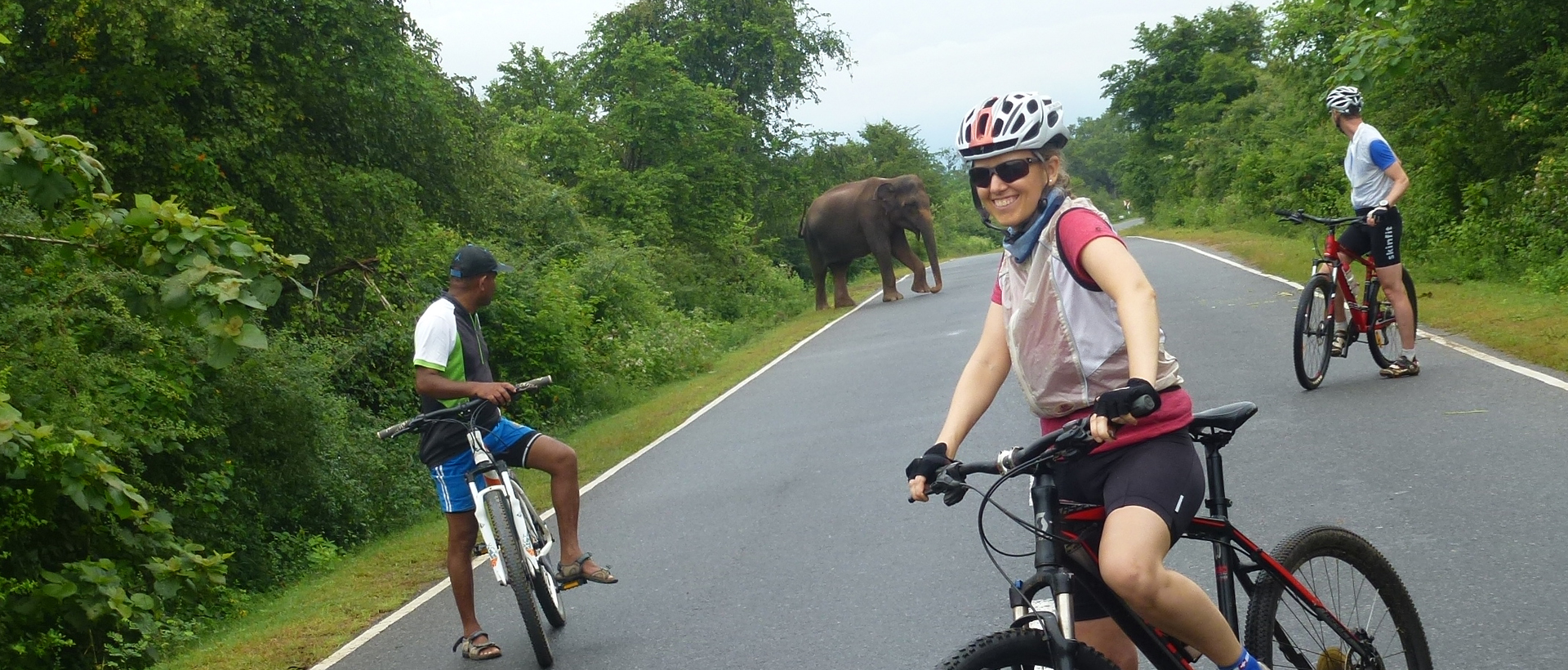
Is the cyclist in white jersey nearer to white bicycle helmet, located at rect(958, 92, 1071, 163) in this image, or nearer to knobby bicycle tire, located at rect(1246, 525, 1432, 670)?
knobby bicycle tire, located at rect(1246, 525, 1432, 670)

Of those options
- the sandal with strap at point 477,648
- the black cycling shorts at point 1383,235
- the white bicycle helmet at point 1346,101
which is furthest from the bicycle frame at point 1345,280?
the sandal with strap at point 477,648

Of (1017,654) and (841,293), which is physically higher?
(1017,654)

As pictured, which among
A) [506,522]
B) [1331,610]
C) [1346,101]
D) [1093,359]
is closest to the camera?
[1093,359]

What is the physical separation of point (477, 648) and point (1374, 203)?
23.6 ft

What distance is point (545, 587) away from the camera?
284 inches

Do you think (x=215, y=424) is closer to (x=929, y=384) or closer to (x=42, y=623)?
(x=42, y=623)

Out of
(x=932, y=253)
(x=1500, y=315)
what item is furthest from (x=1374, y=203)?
(x=932, y=253)

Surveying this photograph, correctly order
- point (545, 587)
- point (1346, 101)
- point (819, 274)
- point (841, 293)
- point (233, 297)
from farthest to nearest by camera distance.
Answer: point (819, 274) < point (841, 293) < point (1346, 101) < point (545, 587) < point (233, 297)

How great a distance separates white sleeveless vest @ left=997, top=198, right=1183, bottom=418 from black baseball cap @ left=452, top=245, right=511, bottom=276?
3875 millimetres

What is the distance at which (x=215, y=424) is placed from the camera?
474 inches

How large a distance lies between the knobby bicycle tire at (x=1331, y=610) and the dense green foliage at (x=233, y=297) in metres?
3.67

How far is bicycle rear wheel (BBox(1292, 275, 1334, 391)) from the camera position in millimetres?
10727

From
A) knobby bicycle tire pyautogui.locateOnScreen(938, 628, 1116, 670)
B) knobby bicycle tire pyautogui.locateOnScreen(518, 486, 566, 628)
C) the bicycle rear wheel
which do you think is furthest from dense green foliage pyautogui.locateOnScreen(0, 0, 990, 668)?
the bicycle rear wheel

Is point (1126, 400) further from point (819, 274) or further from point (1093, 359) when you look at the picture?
point (819, 274)
